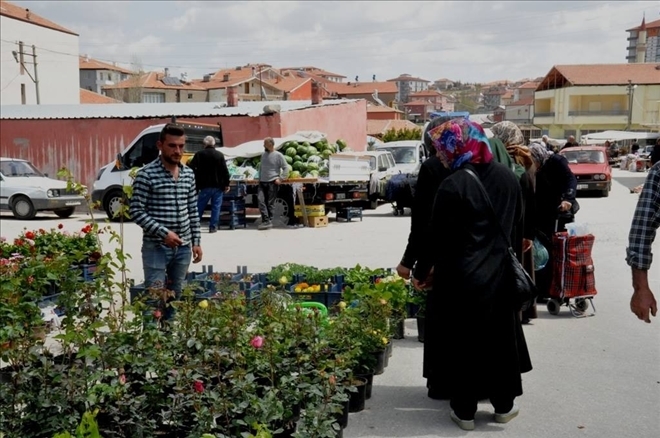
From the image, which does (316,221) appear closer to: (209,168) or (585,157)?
(209,168)

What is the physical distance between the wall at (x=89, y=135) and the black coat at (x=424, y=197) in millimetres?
18207

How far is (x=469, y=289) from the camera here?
15.2ft

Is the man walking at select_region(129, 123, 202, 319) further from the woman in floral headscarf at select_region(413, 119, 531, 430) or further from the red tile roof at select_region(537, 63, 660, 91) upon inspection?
the red tile roof at select_region(537, 63, 660, 91)

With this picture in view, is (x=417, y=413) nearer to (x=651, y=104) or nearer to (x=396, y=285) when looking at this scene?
(x=396, y=285)

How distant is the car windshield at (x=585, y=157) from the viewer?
2730 centimetres

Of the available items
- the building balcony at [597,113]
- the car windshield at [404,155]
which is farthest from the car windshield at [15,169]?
the building balcony at [597,113]

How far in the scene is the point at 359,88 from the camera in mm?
129000

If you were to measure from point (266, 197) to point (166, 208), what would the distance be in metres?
10.6

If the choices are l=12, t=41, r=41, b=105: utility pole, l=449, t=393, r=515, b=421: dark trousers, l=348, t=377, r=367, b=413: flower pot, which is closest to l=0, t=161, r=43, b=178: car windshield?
l=348, t=377, r=367, b=413: flower pot

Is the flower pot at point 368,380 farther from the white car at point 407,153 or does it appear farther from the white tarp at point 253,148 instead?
the white car at point 407,153

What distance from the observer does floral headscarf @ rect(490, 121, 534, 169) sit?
22.5ft

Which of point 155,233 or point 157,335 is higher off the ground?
point 155,233

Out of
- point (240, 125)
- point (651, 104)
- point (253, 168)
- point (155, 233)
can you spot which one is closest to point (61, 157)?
point (240, 125)

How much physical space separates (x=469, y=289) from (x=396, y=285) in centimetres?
180
